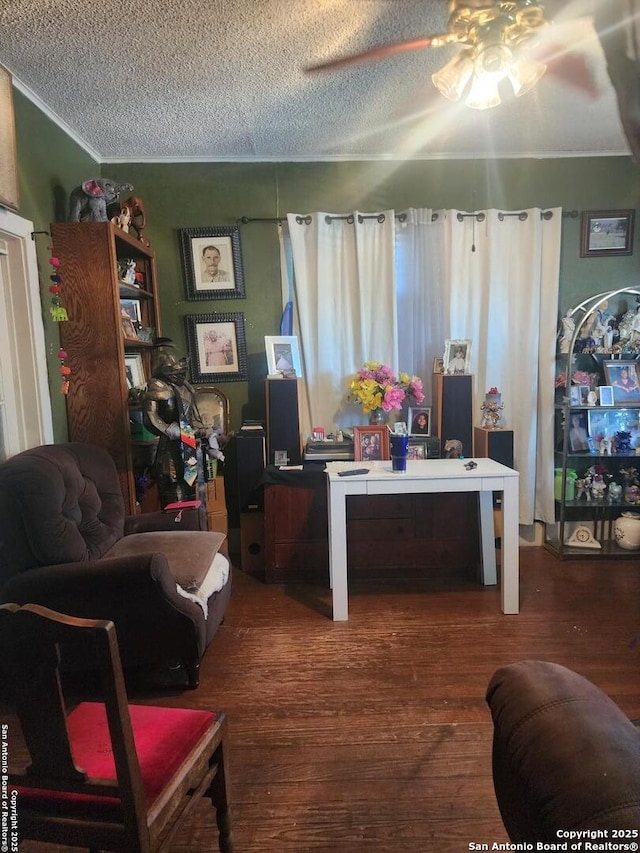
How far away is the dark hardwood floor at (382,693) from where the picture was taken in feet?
4.67

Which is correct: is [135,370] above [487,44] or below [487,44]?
below

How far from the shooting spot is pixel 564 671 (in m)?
1.03

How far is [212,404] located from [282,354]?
0.63m

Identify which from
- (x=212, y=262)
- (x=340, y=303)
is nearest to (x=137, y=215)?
(x=212, y=262)

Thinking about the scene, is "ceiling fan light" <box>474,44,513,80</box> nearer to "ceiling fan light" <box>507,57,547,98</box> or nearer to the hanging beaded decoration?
"ceiling fan light" <box>507,57,547,98</box>

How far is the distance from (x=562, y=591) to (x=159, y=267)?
10.7ft

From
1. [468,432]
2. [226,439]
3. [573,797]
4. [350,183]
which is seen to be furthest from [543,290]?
[573,797]

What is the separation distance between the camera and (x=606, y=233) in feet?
10.9

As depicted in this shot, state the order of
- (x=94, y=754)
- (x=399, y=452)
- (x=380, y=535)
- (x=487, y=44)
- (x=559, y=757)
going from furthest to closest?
1. (x=380, y=535)
2. (x=399, y=452)
3. (x=487, y=44)
4. (x=94, y=754)
5. (x=559, y=757)

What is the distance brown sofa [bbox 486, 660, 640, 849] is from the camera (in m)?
0.70

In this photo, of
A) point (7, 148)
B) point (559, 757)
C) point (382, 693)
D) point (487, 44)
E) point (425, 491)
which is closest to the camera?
point (559, 757)

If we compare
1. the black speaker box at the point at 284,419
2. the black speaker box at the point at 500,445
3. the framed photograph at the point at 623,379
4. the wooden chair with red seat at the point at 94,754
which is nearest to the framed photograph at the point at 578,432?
the framed photograph at the point at 623,379

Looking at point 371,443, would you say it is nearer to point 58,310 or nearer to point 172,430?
point 172,430

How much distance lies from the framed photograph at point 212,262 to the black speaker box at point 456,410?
153 cm
